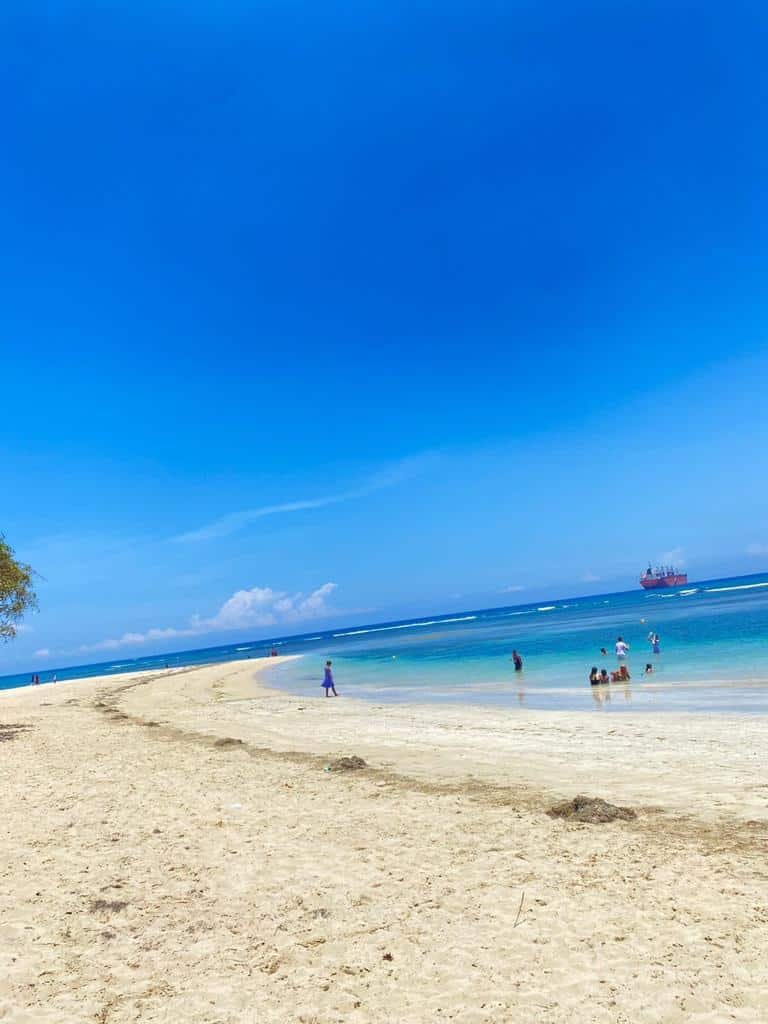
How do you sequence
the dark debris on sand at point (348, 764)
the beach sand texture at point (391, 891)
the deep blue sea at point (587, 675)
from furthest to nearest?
1. the deep blue sea at point (587, 675)
2. the dark debris on sand at point (348, 764)
3. the beach sand texture at point (391, 891)

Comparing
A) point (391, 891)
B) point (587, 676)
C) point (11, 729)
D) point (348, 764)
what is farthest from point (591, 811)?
point (587, 676)

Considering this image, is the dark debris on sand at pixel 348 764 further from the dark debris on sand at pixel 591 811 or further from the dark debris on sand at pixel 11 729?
the dark debris on sand at pixel 11 729

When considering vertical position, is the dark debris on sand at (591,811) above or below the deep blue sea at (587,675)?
above

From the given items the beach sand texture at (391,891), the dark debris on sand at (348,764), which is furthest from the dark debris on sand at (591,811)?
the dark debris on sand at (348,764)

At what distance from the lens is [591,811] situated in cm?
979

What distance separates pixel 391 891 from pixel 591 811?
12.8 feet

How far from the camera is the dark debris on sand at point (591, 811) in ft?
31.5

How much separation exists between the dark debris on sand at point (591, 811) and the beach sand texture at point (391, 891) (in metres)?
0.24

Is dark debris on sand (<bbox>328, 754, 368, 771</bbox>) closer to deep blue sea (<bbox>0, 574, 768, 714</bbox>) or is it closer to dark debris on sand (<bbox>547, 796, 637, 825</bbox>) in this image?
dark debris on sand (<bbox>547, 796, 637, 825</bbox>)

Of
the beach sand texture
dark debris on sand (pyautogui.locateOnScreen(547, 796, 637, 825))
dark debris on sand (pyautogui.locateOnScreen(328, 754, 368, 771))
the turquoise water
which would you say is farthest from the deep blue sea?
dark debris on sand (pyautogui.locateOnScreen(547, 796, 637, 825))

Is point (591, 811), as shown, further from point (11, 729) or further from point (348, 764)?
point (11, 729)

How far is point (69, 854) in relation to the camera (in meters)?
9.09

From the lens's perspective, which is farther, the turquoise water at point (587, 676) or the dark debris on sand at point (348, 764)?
the turquoise water at point (587, 676)

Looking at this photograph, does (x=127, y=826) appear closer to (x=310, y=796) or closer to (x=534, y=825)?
(x=310, y=796)
